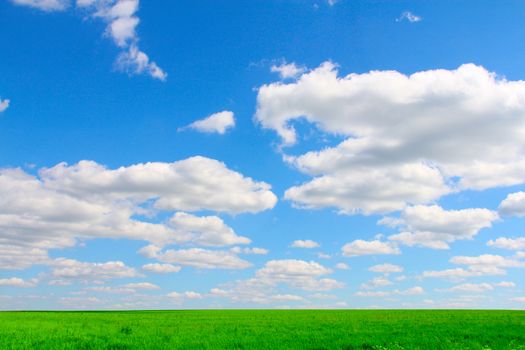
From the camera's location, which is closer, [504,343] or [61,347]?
[61,347]

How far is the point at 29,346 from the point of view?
2344 centimetres

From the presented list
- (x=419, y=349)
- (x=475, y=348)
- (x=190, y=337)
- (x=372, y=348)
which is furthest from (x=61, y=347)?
(x=475, y=348)

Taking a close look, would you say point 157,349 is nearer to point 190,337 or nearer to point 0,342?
point 190,337

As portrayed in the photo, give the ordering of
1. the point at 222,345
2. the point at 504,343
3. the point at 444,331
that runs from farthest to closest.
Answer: the point at 444,331 < the point at 504,343 < the point at 222,345

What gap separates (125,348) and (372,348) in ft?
37.1

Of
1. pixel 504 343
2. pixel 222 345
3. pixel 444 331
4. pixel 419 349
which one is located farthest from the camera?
pixel 444 331

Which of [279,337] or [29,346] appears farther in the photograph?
[279,337]

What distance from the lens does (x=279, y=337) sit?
27.4m

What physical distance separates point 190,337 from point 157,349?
4742 millimetres

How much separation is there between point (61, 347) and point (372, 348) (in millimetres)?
14162

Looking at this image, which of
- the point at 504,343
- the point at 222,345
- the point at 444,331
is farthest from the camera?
the point at 444,331

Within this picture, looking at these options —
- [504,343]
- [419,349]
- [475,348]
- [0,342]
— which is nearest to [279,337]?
[419,349]

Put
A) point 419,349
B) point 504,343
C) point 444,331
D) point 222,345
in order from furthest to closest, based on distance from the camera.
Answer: point 444,331
point 504,343
point 222,345
point 419,349

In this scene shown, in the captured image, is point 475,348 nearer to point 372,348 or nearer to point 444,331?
point 372,348
